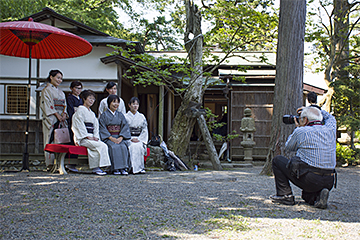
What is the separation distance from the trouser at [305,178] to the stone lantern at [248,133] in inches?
249

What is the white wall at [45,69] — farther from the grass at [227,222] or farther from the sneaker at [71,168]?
the grass at [227,222]

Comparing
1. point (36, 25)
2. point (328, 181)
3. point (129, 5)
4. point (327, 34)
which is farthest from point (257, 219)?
point (129, 5)

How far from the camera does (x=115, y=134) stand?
243 inches

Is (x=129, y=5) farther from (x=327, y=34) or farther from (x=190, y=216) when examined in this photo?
(x=190, y=216)

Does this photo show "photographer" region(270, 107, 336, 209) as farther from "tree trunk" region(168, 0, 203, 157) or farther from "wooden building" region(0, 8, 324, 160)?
"wooden building" region(0, 8, 324, 160)

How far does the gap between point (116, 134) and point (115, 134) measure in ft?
0.06

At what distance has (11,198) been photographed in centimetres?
363

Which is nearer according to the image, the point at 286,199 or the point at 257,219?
the point at 257,219

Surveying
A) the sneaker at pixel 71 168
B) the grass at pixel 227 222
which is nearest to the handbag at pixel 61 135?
the sneaker at pixel 71 168

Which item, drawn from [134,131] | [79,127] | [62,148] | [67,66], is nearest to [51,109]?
[79,127]

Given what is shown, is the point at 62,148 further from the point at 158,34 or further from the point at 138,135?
the point at 158,34

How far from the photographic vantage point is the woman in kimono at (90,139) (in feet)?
18.8

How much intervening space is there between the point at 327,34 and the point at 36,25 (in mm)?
9230

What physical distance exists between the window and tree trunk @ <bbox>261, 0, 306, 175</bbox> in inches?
291
